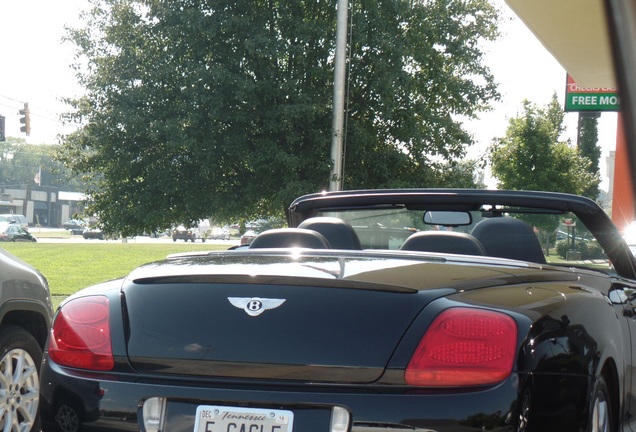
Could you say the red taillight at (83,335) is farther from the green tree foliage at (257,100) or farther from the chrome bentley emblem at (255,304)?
the green tree foliage at (257,100)

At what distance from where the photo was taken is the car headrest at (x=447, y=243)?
3.87m

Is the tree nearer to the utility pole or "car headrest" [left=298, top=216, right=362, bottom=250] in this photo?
the utility pole

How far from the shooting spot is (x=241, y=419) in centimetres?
283

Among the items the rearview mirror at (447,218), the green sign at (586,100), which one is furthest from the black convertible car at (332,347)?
the green sign at (586,100)

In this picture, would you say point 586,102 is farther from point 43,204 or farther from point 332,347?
point 43,204

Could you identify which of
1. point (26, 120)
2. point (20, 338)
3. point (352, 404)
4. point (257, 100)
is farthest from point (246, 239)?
point (352, 404)

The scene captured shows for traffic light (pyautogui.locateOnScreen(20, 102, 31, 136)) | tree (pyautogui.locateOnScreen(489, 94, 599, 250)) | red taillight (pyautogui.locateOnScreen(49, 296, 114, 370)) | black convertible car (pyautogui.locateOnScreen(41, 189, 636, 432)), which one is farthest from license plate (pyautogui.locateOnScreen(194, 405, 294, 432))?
traffic light (pyautogui.locateOnScreen(20, 102, 31, 136))

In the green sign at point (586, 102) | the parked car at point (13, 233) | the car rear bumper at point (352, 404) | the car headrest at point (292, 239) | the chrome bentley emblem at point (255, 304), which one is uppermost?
the green sign at point (586, 102)

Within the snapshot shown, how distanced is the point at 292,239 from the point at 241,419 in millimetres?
1300

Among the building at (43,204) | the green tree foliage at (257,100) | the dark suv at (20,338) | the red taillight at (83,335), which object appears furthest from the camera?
the building at (43,204)

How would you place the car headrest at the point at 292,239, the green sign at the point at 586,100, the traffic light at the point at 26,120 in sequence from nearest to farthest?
1. the car headrest at the point at 292,239
2. the green sign at the point at 586,100
3. the traffic light at the point at 26,120

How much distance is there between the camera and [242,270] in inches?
127

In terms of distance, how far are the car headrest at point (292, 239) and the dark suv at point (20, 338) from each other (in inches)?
75.2

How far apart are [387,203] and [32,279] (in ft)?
7.28
